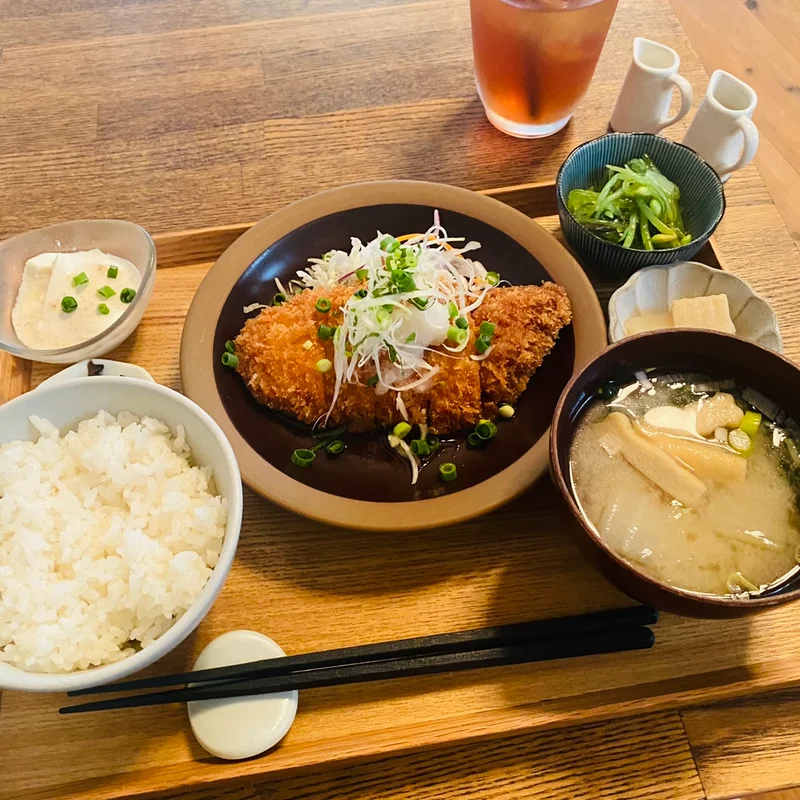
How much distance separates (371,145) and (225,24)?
958mm

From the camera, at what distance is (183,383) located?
1.53 m

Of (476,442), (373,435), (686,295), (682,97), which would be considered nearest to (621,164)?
(682,97)

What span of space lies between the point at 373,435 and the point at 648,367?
2.11 feet

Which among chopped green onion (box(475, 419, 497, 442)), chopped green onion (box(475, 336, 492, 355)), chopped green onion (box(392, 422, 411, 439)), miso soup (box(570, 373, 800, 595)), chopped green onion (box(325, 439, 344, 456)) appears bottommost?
chopped green onion (box(325, 439, 344, 456))

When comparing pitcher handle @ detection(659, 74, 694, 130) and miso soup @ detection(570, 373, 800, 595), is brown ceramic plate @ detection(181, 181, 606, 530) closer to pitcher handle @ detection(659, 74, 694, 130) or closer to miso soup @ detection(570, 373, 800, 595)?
miso soup @ detection(570, 373, 800, 595)

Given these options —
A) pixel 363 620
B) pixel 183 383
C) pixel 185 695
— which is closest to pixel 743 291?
pixel 363 620

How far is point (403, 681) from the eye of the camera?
1291mm

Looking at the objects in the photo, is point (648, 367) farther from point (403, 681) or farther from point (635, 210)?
point (403, 681)

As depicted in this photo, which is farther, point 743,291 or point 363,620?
point 743,291

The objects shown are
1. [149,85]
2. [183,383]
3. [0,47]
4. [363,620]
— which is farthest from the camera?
[0,47]

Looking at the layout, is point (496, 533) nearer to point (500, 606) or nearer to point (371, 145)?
point (500, 606)

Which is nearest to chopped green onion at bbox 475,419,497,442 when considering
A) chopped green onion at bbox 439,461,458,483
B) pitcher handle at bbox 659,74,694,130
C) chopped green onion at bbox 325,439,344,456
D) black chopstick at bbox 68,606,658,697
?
chopped green onion at bbox 439,461,458,483

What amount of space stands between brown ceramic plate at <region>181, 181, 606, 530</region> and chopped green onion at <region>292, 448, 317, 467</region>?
0.02 metres

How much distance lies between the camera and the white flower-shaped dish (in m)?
1.61
